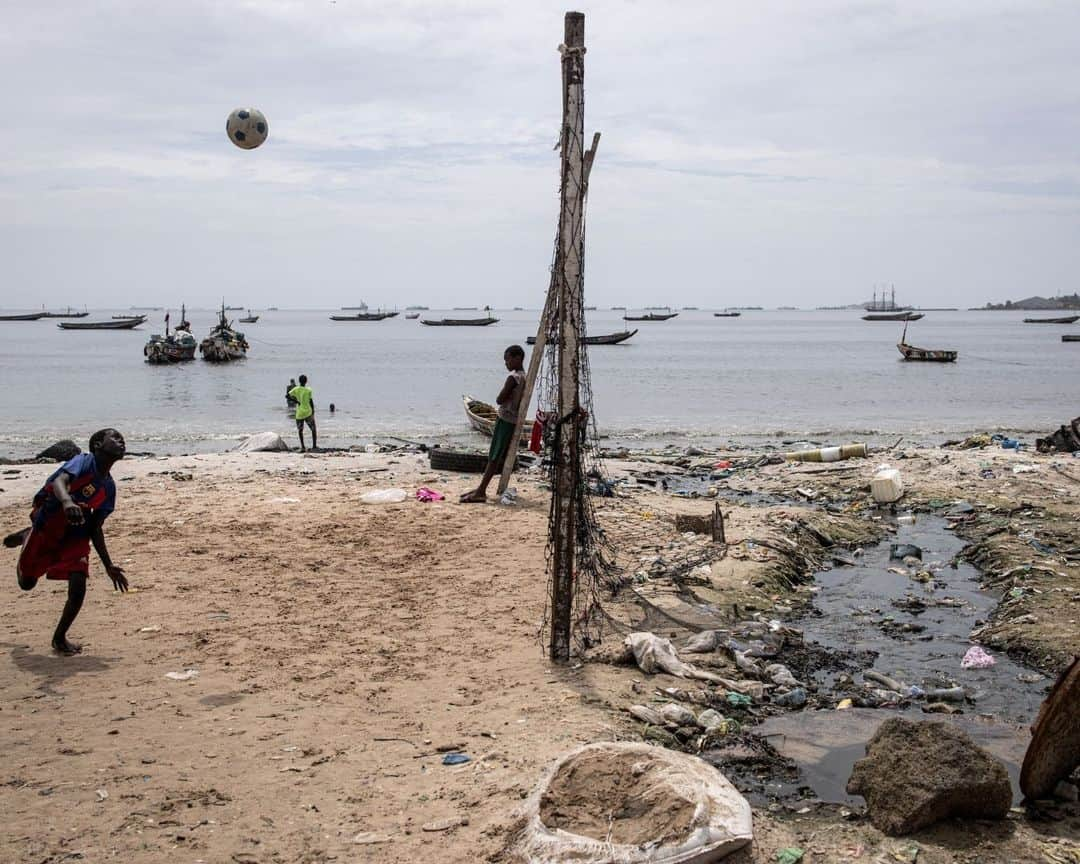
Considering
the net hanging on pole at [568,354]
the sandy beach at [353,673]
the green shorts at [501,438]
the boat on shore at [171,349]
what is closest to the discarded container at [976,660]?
the sandy beach at [353,673]

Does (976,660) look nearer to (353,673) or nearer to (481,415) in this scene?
(353,673)

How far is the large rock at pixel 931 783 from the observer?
3.79 meters

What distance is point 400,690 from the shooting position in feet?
17.5

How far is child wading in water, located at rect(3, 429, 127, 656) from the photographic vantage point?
5359mm

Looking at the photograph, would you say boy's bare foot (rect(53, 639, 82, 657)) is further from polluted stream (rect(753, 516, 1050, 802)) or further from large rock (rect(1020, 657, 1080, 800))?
large rock (rect(1020, 657, 1080, 800))

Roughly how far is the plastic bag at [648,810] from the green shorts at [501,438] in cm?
642

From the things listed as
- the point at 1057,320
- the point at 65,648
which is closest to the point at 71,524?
the point at 65,648

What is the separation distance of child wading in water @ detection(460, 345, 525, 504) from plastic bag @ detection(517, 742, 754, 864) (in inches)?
233

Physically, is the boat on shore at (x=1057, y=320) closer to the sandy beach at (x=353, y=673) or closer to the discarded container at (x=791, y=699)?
the sandy beach at (x=353, y=673)

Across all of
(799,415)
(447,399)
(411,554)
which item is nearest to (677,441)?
(799,415)

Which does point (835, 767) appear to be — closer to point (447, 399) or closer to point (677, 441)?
point (677, 441)

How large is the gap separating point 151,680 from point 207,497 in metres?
5.75

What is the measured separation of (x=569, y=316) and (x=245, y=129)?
20.6 feet

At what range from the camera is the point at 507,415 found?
397 inches
